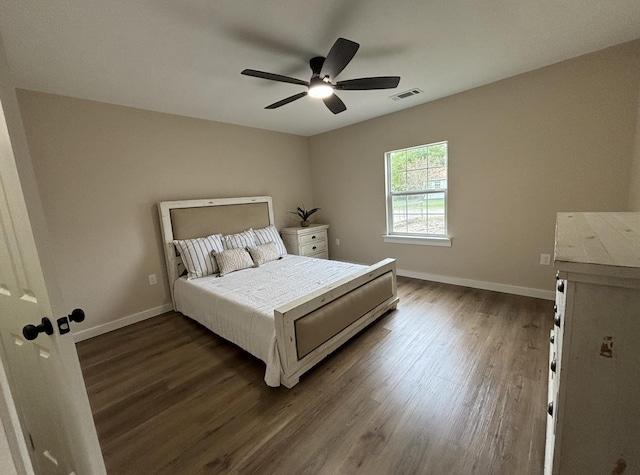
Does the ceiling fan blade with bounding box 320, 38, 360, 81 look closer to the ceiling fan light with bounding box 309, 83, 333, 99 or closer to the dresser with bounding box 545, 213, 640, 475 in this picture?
the ceiling fan light with bounding box 309, 83, 333, 99

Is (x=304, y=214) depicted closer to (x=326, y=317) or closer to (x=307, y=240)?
(x=307, y=240)

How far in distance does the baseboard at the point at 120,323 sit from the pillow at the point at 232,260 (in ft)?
3.02

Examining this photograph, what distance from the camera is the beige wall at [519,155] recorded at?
2365mm

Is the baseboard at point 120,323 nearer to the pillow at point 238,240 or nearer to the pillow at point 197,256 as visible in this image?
the pillow at point 197,256

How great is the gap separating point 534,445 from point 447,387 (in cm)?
49

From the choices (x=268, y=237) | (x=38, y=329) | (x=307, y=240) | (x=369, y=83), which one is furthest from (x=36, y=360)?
(x=307, y=240)

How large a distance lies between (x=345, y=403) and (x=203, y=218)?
8.84ft

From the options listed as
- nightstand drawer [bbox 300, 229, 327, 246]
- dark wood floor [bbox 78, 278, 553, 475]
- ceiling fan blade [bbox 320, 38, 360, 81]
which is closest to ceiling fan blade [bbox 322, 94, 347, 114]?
ceiling fan blade [bbox 320, 38, 360, 81]

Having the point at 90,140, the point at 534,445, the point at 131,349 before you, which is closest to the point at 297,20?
the point at 90,140

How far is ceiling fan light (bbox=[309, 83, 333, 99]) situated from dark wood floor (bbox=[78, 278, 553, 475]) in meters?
2.10

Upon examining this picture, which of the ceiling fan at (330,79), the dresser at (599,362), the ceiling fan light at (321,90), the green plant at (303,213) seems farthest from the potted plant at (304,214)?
the dresser at (599,362)

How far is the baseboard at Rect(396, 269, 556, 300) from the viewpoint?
2.91m

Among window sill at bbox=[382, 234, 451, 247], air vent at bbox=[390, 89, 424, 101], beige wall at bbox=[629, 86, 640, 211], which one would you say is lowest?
window sill at bbox=[382, 234, 451, 247]

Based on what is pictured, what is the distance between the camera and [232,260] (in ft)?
10.1
